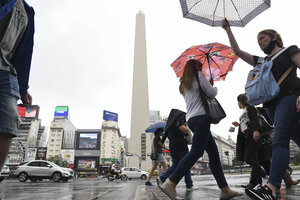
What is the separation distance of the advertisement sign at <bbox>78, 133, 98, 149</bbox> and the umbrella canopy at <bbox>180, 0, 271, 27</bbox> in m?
75.7

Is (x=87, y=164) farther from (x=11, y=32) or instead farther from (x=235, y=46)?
(x=11, y=32)

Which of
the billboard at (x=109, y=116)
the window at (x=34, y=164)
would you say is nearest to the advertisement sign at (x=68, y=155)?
the billboard at (x=109, y=116)

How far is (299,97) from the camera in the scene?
1.92 meters

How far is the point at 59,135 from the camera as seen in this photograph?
89.8 metres

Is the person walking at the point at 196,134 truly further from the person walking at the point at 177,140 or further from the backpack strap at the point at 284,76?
the person walking at the point at 177,140

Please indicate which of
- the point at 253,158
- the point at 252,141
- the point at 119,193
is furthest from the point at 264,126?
the point at 119,193

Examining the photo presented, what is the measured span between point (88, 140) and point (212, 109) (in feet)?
254

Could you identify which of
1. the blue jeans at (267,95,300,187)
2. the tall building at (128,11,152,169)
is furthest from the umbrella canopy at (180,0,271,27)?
the tall building at (128,11,152,169)

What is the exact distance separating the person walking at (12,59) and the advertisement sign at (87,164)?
7486 cm

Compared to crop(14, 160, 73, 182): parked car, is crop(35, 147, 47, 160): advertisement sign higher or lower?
higher

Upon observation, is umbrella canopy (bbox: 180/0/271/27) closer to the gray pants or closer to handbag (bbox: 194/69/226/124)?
handbag (bbox: 194/69/226/124)

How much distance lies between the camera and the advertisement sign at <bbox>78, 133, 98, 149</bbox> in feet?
247

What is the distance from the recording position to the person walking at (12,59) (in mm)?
1514

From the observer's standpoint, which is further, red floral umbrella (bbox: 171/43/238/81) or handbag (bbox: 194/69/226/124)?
red floral umbrella (bbox: 171/43/238/81)
